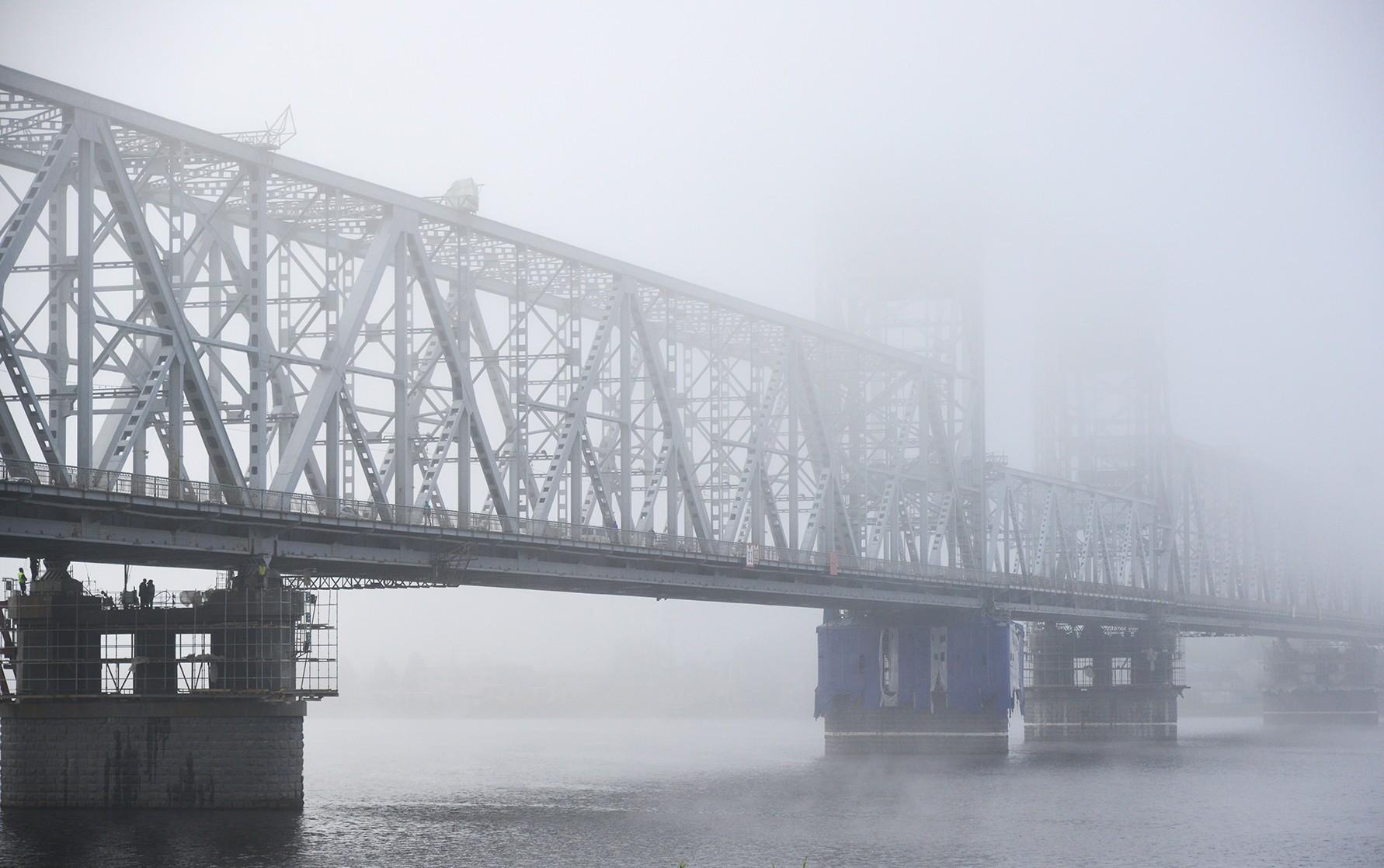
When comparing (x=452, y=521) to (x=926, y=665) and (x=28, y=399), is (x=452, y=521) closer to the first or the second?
(x=28, y=399)

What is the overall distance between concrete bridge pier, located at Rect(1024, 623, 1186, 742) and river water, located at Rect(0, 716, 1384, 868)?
29.5 m

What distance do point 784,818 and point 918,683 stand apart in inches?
2120

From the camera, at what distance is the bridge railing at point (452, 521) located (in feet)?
211

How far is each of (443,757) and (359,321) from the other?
73.5m

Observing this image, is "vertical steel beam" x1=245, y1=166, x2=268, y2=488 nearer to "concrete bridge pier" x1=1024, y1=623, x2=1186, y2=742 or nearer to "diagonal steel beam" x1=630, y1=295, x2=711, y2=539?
"diagonal steel beam" x1=630, y1=295, x2=711, y2=539

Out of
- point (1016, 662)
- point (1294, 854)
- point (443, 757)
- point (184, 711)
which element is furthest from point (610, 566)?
point (443, 757)

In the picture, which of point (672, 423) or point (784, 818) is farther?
point (672, 423)

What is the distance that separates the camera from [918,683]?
13288 cm

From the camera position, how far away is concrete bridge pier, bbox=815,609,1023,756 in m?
130

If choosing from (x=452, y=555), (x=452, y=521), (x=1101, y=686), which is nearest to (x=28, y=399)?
(x=452, y=555)

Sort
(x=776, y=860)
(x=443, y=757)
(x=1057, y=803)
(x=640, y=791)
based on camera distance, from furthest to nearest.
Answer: (x=443, y=757) → (x=640, y=791) → (x=1057, y=803) → (x=776, y=860)

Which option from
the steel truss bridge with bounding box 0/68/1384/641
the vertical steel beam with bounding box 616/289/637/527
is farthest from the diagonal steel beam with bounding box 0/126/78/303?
the vertical steel beam with bounding box 616/289/637/527

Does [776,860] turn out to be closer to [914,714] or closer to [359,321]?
[359,321]

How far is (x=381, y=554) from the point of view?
7831 cm
